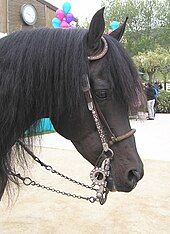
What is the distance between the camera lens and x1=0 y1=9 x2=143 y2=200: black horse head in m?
1.40

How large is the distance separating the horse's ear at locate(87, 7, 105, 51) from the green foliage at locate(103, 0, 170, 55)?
25816 millimetres

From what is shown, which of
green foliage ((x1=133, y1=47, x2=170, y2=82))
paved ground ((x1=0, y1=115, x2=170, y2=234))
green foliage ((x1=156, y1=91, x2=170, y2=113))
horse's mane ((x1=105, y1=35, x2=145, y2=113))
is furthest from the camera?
green foliage ((x1=133, y1=47, x2=170, y2=82))

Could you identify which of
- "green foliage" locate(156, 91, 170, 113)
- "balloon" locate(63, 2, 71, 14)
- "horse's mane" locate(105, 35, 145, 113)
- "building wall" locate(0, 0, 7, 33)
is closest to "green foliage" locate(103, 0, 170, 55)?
"green foliage" locate(156, 91, 170, 113)

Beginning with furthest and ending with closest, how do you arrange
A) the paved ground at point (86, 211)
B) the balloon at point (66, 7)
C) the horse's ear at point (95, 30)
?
the balloon at point (66, 7) < the paved ground at point (86, 211) < the horse's ear at point (95, 30)

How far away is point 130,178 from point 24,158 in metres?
0.69

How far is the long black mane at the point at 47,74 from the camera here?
1.41 meters

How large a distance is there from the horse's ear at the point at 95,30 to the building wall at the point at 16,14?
10.8m

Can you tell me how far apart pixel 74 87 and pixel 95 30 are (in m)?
0.26

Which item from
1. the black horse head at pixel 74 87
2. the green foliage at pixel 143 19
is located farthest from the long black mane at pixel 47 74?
the green foliage at pixel 143 19

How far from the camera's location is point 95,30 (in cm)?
135

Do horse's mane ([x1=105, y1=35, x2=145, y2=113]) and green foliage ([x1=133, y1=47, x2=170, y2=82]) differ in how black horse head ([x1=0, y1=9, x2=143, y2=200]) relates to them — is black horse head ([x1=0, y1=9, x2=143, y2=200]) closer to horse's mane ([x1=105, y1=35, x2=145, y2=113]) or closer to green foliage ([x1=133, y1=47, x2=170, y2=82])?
horse's mane ([x1=105, y1=35, x2=145, y2=113])

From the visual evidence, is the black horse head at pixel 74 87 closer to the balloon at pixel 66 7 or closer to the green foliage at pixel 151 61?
the balloon at pixel 66 7

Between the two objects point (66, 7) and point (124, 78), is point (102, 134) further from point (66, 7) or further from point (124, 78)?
point (66, 7)

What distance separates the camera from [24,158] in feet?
6.03
